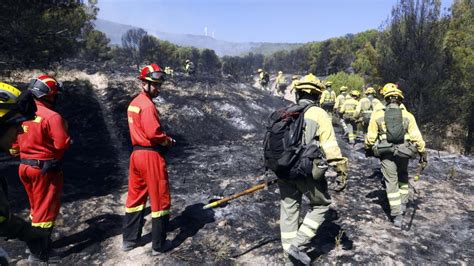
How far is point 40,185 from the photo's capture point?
4.11m

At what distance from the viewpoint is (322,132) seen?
155 inches

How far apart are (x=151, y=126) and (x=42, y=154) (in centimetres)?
125

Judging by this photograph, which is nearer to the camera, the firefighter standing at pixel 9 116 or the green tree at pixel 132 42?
the firefighter standing at pixel 9 116

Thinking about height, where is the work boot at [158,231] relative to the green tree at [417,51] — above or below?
below

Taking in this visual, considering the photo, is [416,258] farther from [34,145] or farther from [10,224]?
[34,145]

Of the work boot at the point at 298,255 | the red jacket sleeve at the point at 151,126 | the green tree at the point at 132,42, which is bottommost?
the work boot at the point at 298,255

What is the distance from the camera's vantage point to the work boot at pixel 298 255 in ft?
13.2

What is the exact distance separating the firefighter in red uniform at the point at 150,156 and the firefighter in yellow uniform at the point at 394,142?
337 cm

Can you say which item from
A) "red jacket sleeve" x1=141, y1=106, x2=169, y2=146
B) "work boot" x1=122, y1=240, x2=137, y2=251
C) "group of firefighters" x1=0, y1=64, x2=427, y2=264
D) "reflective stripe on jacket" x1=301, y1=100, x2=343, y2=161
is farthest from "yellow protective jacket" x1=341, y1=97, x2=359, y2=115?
"work boot" x1=122, y1=240, x2=137, y2=251

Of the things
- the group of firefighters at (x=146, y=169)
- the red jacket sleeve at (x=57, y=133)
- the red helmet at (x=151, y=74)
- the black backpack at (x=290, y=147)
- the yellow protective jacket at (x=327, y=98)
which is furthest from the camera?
the yellow protective jacket at (x=327, y=98)

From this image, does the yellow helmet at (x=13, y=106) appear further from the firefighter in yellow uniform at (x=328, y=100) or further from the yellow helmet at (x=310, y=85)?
the firefighter in yellow uniform at (x=328, y=100)

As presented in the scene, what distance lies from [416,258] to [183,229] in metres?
3.19

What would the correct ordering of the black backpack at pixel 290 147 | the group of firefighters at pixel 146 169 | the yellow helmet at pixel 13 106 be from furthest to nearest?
the group of firefighters at pixel 146 169 < the black backpack at pixel 290 147 < the yellow helmet at pixel 13 106

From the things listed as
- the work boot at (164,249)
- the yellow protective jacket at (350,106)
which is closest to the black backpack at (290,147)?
the work boot at (164,249)
